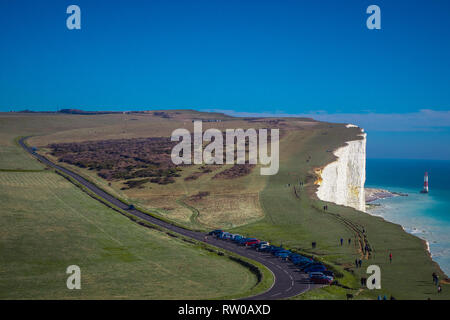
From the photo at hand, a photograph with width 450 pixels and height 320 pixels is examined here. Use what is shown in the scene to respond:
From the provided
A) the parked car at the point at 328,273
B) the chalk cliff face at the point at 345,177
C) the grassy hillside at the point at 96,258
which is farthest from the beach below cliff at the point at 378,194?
the parked car at the point at 328,273

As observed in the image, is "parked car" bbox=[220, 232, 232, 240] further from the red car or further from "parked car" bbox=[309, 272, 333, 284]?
"parked car" bbox=[309, 272, 333, 284]

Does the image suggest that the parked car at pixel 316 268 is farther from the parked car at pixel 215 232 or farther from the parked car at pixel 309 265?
the parked car at pixel 215 232

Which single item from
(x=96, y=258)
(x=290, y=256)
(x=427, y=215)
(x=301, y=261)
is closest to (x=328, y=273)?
(x=301, y=261)

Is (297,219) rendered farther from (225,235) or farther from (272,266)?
(272,266)

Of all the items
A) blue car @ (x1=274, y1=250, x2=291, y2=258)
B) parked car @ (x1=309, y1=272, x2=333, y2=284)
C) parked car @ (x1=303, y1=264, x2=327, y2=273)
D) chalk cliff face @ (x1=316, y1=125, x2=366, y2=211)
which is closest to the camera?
parked car @ (x1=309, y1=272, x2=333, y2=284)

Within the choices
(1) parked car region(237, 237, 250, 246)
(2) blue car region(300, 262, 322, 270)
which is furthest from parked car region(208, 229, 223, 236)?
(2) blue car region(300, 262, 322, 270)
